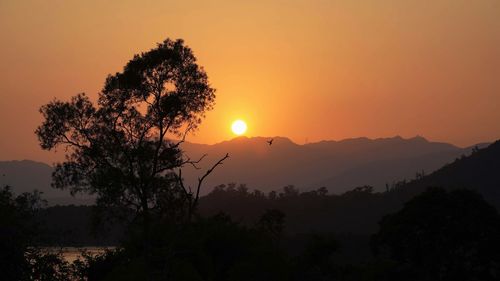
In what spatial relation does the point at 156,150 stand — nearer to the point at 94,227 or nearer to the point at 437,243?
the point at 94,227

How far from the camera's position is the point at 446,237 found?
56.2m

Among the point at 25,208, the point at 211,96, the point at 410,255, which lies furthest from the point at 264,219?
the point at 25,208

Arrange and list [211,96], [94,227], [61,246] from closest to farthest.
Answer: [61,246]
[94,227]
[211,96]

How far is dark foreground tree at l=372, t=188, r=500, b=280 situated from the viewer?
54469 millimetres

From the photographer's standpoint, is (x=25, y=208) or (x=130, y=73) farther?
(x=130, y=73)

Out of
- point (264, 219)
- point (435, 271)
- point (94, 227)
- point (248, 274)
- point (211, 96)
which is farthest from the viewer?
point (264, 219)

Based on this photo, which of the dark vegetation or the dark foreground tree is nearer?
the dark vegetation

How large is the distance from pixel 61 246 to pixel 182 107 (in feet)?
81.0

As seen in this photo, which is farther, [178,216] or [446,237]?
[446,237]

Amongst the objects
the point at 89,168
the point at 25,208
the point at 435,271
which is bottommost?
the point at 435,271

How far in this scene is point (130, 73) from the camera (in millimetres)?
48625

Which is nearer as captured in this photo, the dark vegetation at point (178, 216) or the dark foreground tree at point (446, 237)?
the dark vegetation at point (178, 216)

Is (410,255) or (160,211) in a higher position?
(160,211)

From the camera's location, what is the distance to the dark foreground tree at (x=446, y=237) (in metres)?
54.5
